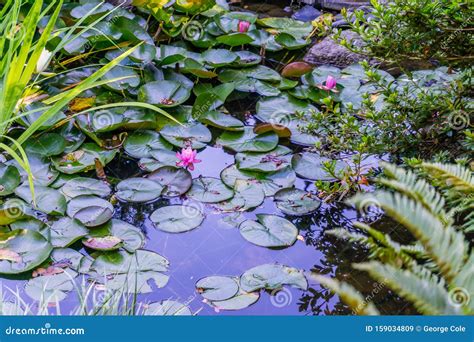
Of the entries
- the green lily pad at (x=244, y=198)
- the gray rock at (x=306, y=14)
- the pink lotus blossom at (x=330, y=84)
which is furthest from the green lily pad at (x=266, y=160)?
the gray rock at (x=306, y=14)

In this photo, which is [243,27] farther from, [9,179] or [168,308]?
[168,308]

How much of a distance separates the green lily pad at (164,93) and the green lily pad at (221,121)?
180 mm

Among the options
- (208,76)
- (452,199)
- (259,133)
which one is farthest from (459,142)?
(208,76)

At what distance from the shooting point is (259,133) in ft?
11.8

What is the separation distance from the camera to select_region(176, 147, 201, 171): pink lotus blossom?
328 cm

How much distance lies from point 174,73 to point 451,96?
1703 millimetres

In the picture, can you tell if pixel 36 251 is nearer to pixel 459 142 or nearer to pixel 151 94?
pixel 151 94

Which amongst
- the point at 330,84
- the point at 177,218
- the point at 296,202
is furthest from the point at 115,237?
the point at 330,84

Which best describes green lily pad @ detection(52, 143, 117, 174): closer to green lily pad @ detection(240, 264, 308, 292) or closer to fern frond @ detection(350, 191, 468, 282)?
green lily pad @ detection(240, 264, 308, 292)

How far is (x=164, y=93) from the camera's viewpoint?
3.76 m

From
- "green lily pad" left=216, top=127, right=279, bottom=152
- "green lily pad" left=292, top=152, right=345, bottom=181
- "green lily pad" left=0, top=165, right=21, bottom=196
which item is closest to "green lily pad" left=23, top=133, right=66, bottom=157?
"green lily pad" left=0, top=165, right=21, bottom=196

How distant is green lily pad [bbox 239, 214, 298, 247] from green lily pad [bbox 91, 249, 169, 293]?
40 cm

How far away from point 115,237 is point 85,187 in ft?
1.31
